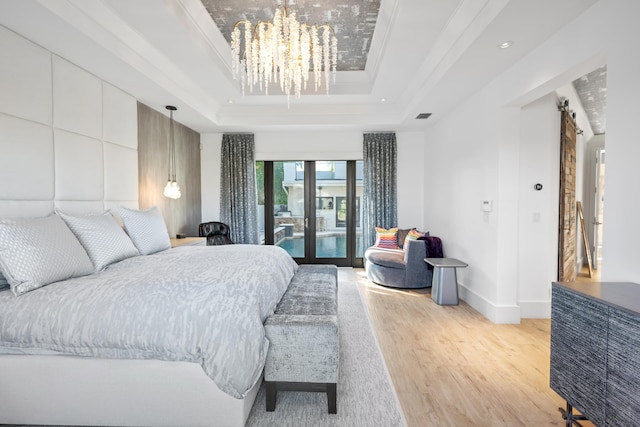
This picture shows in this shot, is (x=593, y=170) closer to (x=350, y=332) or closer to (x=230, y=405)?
(x=350, y=332)

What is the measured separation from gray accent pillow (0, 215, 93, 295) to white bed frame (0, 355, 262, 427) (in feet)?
1.42

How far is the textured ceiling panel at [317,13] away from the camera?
114 inches

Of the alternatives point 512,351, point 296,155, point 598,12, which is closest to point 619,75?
point 598,12

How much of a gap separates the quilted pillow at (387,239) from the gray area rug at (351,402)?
268 cm

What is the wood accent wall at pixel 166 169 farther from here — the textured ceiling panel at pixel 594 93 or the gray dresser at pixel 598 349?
the textured ceiling panel at pixel 594 93

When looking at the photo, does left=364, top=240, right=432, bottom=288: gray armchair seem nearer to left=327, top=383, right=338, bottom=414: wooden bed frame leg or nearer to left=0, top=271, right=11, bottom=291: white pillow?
left=327, top=383, right=338, bottom=414: wooden bed frame leg

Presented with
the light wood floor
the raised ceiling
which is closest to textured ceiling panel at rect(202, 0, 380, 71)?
the raised ceiling

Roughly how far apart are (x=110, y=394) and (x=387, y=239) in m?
4.26

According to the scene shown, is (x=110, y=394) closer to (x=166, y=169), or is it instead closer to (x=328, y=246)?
(x=166, y=169)

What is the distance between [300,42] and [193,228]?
3.77m

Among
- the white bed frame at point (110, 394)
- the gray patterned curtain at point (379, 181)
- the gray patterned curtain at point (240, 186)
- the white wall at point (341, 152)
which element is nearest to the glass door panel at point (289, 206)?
the white wall at point (341, 152)

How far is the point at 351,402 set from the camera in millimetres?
2016

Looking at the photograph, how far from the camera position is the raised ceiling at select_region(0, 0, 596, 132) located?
7.39 ft

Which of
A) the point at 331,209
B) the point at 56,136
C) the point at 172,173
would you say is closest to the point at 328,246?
the point at 331,209
